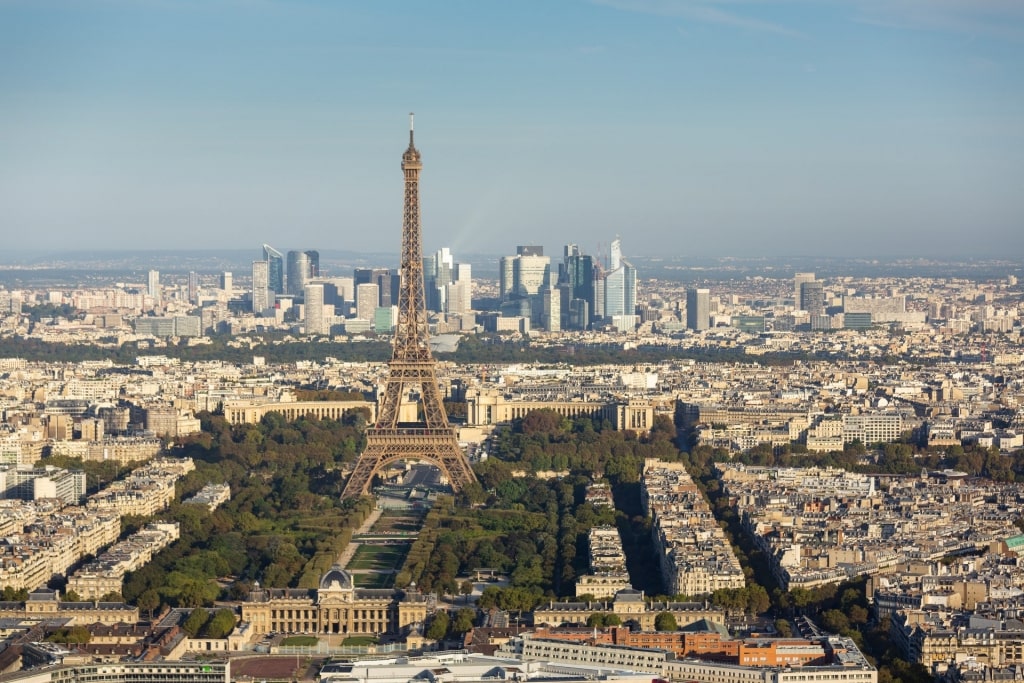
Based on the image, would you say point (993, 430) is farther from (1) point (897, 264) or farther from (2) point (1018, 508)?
(1) point (897, 264)

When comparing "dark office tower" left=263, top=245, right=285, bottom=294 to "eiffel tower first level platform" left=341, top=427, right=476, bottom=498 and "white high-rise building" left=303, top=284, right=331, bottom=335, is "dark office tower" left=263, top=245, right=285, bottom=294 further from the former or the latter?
"eiffel tower first level platform" left=341, top=427, right=476, bottom=498

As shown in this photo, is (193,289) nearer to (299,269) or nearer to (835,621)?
(299,269)

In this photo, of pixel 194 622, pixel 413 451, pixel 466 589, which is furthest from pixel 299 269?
pixel 194 622

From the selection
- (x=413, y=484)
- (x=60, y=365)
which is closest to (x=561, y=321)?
(x=60, y=365)

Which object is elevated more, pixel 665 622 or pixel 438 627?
pixel 665 622

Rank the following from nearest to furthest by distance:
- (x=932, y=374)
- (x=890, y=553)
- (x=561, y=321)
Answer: (x=890, y=553) < (x=932, y=374) < (x=561, y=321)

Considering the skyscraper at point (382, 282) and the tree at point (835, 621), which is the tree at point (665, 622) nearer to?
the tree at point (835, 621)
